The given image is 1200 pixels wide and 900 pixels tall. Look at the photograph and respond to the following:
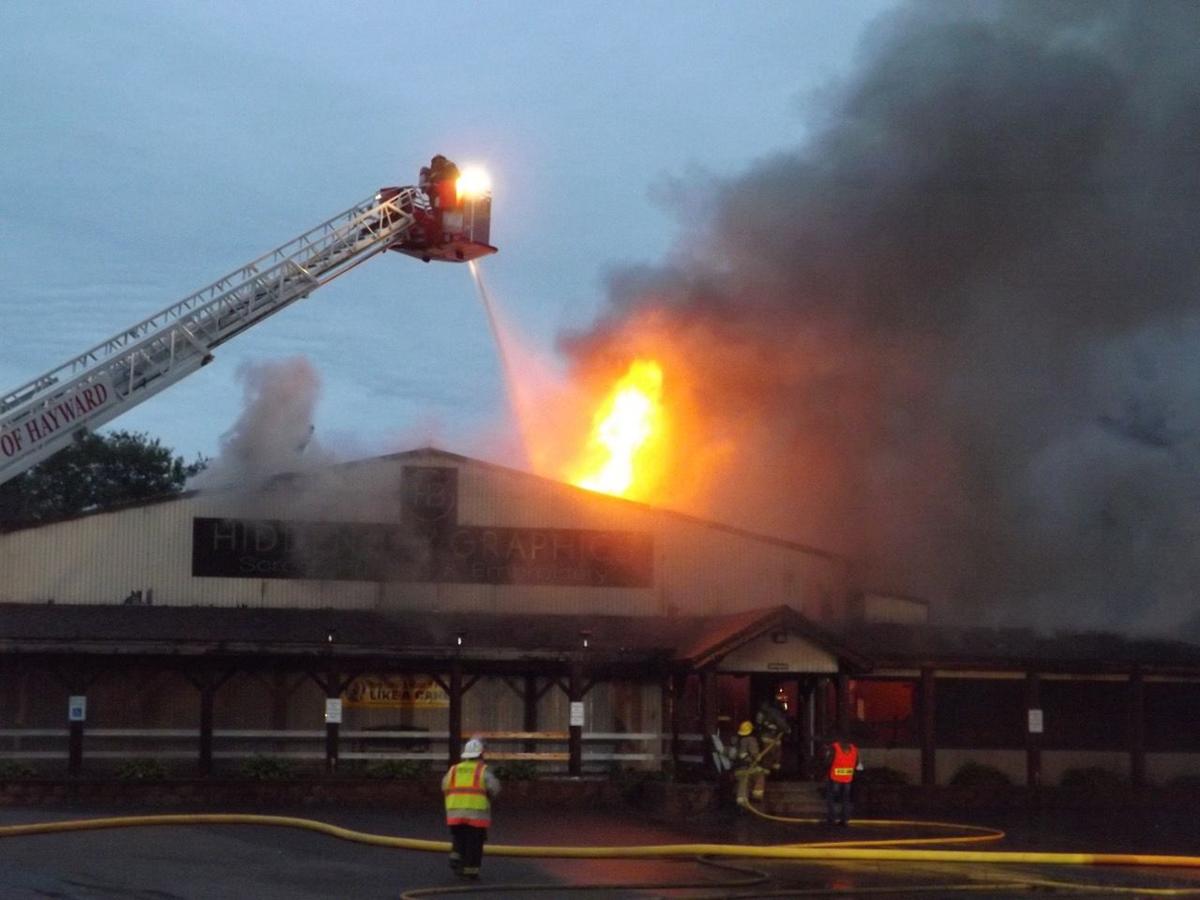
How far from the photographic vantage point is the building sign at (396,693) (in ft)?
112

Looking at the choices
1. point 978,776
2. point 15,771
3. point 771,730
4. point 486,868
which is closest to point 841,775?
point 771,730

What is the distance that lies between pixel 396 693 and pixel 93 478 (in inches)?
1657

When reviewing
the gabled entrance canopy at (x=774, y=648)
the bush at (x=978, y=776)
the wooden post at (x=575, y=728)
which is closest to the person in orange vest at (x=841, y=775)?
the gabled entrance canopy at (x=774, y=648)

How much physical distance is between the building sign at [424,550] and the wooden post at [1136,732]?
10630 mm

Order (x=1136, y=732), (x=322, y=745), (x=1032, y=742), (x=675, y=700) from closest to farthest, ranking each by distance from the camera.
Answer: (x=675, y=700), (x=322, y=745), (x=1032, y=742), (x=1136, y=732)

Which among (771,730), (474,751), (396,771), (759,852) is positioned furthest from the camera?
(396,771)

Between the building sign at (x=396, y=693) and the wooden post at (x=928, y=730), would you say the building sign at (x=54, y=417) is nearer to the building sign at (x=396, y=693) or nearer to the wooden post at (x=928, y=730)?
the building sign at (x=396, y=693)

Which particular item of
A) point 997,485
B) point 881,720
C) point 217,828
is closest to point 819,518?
point 997,485

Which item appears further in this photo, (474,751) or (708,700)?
(708,700)

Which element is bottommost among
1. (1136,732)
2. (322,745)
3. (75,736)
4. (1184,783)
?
(1184,783)

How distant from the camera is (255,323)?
3253cm

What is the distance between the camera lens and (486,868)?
66.8 feet

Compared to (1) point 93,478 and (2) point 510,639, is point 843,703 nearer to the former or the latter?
(2) point 510,639

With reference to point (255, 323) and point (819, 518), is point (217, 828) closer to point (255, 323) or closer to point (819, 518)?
point (255, 323)
